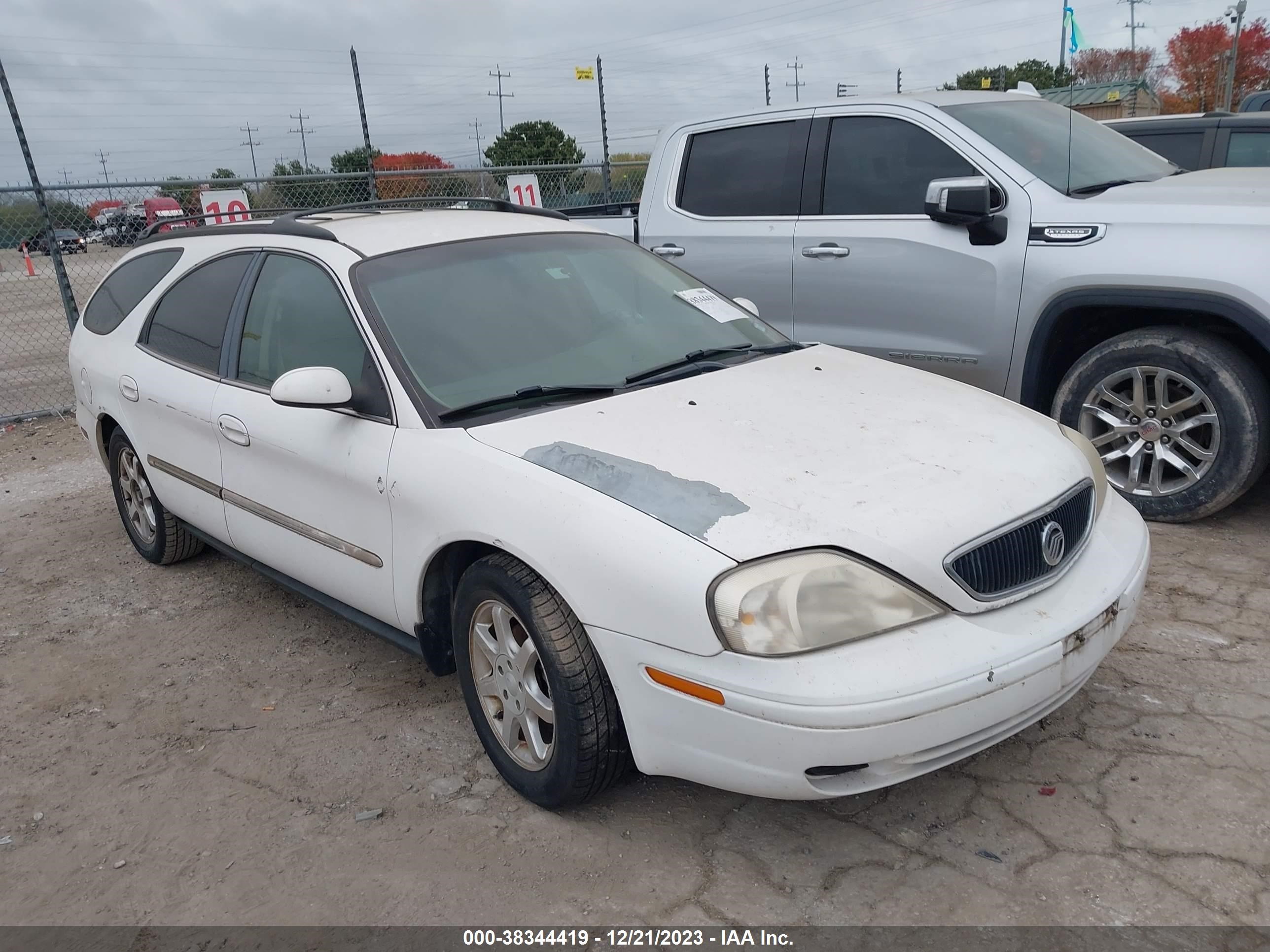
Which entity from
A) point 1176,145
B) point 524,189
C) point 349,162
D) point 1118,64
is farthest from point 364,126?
point 1118,64

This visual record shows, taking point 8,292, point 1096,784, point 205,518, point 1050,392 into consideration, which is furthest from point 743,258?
point 8,292

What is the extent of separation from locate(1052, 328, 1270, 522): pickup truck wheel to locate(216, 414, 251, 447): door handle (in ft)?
11.5

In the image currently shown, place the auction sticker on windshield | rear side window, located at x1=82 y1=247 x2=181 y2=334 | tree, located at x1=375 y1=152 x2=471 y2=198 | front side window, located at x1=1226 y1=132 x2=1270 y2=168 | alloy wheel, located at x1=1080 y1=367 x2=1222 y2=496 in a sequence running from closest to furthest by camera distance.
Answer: the auction sticker on windshield < alloy wheel, located at x1=1080 y1=367 x2=1222 y2=496 < rear side window, located at x1=82 y1=247 x2=181 y2=334 < front side window, located at x1=1226 y1=132 x2=1270 y2=168 < tree, located at x1=375 y1=152 x2=471 y2=198

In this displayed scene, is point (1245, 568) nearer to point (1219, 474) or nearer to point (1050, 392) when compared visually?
point (1219, 474)

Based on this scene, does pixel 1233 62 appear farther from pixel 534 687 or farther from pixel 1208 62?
pixel 1208 62

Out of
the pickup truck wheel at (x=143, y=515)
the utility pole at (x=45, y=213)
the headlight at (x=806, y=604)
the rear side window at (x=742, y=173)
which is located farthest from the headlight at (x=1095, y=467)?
the utility pole at (x=45, y=213)

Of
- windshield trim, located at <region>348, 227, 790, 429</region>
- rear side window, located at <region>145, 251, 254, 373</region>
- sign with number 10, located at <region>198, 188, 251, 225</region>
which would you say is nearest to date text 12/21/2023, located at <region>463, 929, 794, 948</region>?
windshield trim, located at <region>348, 227, 790, 429</region>

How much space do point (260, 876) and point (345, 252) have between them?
2.03 metres

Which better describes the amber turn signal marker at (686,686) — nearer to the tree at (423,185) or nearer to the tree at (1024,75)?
the tree at (423,185)

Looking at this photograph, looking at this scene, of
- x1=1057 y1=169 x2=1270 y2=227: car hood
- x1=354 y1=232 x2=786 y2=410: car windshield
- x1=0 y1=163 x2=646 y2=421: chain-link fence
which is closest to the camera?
x1=354 y1=232 x2=786 y2=410: car windshield

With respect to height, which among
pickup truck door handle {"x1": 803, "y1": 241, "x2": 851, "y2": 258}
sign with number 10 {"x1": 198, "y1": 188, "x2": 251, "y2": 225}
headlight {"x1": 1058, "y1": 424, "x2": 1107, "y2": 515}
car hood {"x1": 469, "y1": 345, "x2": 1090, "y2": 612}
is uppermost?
sign with number 10 {"x1": 198, "y1": 188, "x2": 251, "y2": 225}

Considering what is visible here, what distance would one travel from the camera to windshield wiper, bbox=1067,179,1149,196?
4.80 metres

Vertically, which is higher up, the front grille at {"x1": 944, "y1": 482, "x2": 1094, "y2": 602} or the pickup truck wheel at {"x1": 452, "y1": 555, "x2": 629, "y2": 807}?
the front grille at {"x1": 944, "y1": 482, "x2": 1094, "y2": 602}

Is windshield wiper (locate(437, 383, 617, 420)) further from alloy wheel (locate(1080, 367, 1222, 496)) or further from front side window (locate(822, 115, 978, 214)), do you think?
front side window (locate(822, 115, 978, 214))
